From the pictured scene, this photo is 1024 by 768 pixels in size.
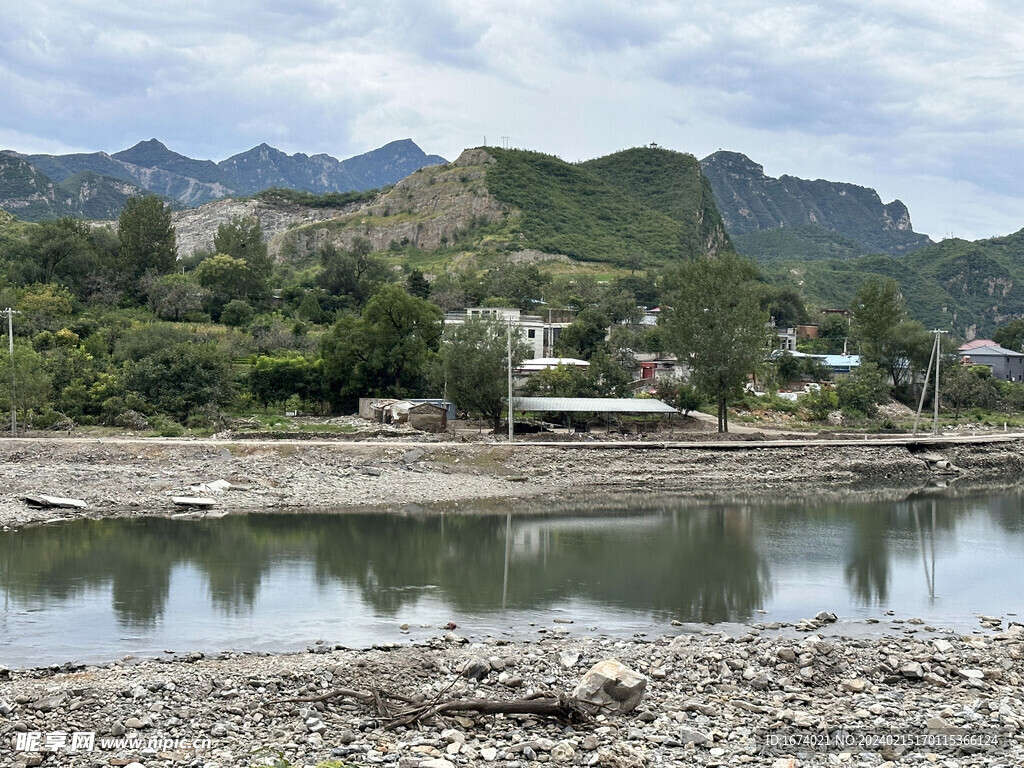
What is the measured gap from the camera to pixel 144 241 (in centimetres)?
6788

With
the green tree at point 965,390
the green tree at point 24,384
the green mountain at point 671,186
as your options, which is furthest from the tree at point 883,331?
the green mountain at point 671,186

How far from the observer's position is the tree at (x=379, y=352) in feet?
155

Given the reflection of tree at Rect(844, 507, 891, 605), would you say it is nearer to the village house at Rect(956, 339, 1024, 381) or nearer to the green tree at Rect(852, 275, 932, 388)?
the green tree at Rect(852, 275, 932, 388)

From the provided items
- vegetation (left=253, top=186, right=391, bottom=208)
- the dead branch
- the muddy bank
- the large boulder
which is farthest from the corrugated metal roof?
vegetation (left=253, top=186, right=391, bottom=208)

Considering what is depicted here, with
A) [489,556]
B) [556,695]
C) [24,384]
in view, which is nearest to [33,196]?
[24,384]

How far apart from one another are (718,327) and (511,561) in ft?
78.1

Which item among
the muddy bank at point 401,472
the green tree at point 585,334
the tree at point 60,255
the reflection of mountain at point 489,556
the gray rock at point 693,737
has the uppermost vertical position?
the tree at point 60,255

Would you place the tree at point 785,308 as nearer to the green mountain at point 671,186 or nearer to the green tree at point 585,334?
the green tree at point 585,334

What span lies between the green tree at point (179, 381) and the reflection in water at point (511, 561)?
15112mm

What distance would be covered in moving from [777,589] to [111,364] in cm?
3477

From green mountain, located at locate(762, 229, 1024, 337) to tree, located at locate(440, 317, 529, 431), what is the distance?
297 feet

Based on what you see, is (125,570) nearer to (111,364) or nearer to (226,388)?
(226,388)

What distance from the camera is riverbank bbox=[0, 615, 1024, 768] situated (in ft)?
38.8

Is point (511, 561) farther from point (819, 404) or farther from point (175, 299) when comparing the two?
point (175, 299)
